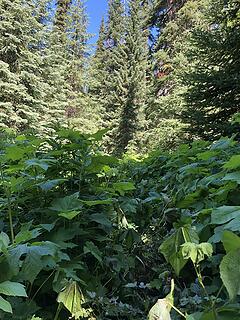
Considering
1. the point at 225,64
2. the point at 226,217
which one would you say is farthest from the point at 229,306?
the point at 225,64

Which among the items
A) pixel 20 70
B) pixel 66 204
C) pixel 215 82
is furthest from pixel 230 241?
pixel 20 70

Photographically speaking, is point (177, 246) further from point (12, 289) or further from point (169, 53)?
point (169, 53)

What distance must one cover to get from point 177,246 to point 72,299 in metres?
0.46

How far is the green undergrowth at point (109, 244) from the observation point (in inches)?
37.4

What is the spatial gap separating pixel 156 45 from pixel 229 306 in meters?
21.6

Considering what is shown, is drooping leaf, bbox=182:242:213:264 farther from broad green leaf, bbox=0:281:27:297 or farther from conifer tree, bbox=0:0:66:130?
conifer tree, bbox=0:0:66:130

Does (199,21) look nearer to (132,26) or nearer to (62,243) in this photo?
(132,26)

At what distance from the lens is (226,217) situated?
1007mm

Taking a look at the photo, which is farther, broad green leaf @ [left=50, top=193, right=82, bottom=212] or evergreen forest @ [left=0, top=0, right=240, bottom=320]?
broad green leaf @ [left=50, top=193, right=82, bottom=212]

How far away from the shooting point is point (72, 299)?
46.4 inches

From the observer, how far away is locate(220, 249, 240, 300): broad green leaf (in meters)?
0.71

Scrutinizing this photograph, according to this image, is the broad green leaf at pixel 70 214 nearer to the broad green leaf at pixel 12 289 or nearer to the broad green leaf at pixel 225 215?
the broad green leaf at pixel 12 289

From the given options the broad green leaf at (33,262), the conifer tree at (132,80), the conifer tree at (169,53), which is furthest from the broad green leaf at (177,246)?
the conifer tree at (132,80)

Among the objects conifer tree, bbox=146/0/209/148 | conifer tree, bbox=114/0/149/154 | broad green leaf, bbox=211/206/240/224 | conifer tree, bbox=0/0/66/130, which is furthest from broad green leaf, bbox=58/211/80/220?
conifer tree, bbox=114/0/149/154
